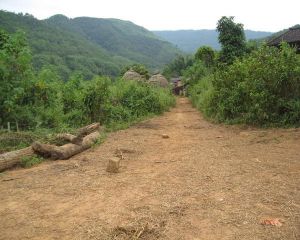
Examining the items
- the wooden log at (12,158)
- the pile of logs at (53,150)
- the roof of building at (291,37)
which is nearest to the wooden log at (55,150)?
the pile of logs at (53,150)

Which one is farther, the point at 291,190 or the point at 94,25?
the point at 94,25

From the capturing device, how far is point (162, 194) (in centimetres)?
558

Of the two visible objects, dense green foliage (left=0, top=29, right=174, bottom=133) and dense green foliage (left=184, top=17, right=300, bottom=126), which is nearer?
dense green foliage (left=0, top=29, right=174, bottom=133)

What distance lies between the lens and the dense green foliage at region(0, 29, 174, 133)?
33.1ft

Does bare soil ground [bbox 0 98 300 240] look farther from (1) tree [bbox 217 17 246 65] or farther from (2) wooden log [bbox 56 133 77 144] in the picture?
(1) tree [bbox 217 17 246 65]

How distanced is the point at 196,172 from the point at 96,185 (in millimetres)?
1815

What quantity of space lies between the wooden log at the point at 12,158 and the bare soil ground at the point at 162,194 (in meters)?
0.31

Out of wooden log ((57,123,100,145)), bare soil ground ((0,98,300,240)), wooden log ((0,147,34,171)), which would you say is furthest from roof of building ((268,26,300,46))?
wooden log ((0,147,34,171))

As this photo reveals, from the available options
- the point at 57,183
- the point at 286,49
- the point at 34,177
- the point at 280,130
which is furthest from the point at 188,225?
the point at 286,49

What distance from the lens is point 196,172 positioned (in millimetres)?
6746

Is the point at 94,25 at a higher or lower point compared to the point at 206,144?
higher

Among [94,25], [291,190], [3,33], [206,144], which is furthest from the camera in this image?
[94,25]

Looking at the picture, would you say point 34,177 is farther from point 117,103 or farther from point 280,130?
point 117,103

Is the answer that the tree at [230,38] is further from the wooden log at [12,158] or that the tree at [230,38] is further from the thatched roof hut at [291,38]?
the wooden log at [12,158]
